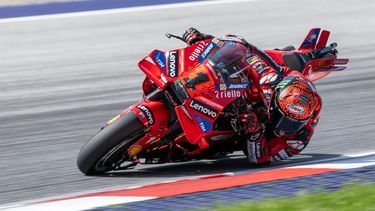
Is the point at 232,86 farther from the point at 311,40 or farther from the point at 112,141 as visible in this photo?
the point at 311,40

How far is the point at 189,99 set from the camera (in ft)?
22.6

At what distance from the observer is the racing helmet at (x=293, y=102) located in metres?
6.90

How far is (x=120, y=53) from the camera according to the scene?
1360 cm

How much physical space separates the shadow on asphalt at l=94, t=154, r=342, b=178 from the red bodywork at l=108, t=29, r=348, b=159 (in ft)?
0.70

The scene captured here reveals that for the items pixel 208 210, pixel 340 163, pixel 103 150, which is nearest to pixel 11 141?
pixel 103 150

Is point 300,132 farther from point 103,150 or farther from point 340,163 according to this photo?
point 103,150

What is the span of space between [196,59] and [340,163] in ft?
4.76

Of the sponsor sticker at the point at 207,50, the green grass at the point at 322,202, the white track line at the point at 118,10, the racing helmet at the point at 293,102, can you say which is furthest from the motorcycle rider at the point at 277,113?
the white track line at the point at 118,10

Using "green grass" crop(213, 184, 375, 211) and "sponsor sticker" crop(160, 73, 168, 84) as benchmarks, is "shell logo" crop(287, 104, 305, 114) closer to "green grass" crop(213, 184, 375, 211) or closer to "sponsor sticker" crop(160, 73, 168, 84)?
"sponsor sticker" crop(160, 73, 168, 84)

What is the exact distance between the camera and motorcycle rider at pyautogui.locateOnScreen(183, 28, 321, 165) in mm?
6930

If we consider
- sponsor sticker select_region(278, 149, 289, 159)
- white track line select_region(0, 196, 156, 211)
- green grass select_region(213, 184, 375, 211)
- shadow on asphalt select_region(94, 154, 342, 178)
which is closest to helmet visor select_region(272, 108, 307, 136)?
sponsor sticker select_region(278, 149, 289, 159)

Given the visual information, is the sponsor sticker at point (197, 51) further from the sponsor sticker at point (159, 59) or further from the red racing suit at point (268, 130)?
the red racing suit at point (268, 130)

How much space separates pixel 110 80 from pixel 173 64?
15.6 feet

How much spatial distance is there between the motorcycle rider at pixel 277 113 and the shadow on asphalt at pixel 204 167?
0.38 feet
